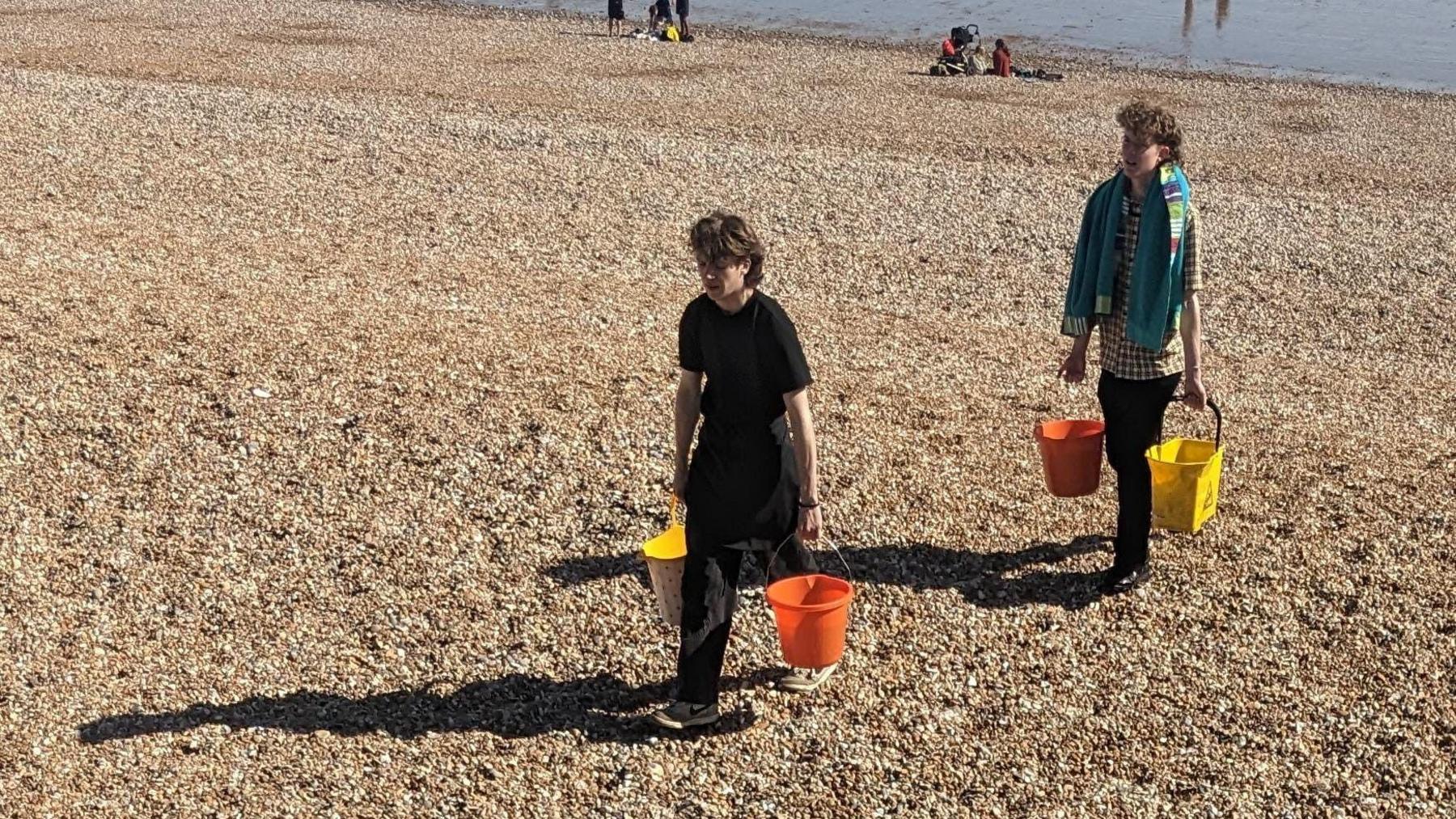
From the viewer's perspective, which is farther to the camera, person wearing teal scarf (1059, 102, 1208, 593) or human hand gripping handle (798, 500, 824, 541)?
person wearing teal scarf (1059, 102, 1208, 593)

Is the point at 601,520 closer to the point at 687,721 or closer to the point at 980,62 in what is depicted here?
the point at 687,721

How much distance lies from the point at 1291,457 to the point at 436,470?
14.1 feet

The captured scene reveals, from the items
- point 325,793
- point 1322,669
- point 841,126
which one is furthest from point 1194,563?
point 841,126

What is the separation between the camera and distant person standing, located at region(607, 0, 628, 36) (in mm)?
27844

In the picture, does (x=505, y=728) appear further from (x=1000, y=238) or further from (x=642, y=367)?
(x=1000, y=238)

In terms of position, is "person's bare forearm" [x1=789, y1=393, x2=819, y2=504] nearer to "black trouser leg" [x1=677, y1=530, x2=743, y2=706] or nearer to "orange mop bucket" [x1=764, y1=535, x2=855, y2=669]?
"orange mop bucket" [x1=764, y1=535, x2=855, y2=669]

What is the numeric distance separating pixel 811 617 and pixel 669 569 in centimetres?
59

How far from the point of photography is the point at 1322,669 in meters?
5.83

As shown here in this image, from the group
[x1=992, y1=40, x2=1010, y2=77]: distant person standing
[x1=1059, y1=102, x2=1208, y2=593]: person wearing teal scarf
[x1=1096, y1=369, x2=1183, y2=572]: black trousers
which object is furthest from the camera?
[x1=992, y1=40, x2=1010, y2=77]: distant person standing

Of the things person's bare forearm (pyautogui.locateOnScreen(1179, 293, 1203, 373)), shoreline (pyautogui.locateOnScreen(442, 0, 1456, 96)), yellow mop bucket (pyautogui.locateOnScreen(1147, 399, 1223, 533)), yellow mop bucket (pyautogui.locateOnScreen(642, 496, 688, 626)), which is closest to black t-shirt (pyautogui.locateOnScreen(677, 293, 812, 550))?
yellow mop bucket (pyautogui.locateOnScreen(642, 496, 688, 626))

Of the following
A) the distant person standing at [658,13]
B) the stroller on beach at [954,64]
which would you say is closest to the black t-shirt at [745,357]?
the stroller on beach at [954,64]

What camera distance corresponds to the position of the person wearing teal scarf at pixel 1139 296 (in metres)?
5.70

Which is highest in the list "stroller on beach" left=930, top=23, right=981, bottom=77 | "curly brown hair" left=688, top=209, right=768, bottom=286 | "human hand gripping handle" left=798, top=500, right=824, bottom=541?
"stroller on beach" left=930, top=23, right=981, bottom=77

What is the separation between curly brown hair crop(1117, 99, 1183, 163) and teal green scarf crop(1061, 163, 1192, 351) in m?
0.16
